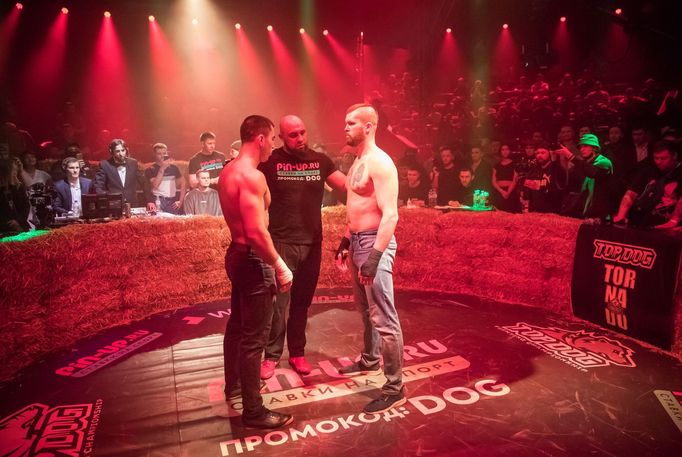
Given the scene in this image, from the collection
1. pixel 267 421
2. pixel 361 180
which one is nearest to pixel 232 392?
pixel 267 421

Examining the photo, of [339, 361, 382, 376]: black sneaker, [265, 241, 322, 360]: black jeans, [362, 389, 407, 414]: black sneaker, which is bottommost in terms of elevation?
[339, 361, 382, 376]: black sneaker

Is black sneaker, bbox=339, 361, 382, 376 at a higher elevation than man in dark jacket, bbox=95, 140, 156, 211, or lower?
lower

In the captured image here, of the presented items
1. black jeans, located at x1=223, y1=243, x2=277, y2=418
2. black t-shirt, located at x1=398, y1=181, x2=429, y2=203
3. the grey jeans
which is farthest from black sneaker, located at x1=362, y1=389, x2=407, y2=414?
black t-shirt, located at x1=398, y1=181, x2=429, y2=203

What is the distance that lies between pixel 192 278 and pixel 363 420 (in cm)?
380

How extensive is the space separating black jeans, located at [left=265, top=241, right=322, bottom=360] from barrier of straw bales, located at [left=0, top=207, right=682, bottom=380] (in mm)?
2459

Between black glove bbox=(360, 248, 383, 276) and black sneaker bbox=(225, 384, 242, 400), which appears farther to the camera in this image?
black sneaker bbox=(225, 384, 242, 400)

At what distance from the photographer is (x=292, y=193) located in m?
3.72

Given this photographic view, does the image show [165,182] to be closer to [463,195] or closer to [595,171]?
[463,195]

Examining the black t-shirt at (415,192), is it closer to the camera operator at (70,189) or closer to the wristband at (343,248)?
the wristband at (343,248)

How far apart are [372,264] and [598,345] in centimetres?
298

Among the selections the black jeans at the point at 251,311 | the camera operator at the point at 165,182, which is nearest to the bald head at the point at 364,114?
the black jeans at the point at 251,311

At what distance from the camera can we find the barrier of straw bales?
4.10m

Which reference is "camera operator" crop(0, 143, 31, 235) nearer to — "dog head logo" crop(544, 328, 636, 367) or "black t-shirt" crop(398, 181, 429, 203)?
"black t-shirt" crop(398, 181, 429, 203)

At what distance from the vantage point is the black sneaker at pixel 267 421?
293 cm
